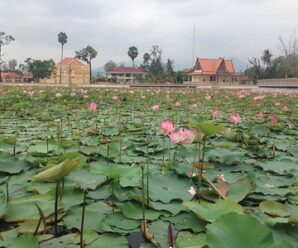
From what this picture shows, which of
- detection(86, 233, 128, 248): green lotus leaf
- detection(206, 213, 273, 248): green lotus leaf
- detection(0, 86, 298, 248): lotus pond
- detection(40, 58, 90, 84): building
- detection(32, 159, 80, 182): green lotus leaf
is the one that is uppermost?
detection(40, 58, 90, 84): building

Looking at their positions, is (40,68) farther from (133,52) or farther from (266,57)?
(266,57)

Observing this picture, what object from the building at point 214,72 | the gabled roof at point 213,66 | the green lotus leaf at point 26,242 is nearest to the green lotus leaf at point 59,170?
the green lotus leaf at point 26,242

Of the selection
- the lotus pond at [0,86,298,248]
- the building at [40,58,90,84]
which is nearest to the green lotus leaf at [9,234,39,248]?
the lotus pond at [0,86,298,248]

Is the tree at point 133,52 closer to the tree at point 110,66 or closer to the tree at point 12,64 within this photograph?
the tree at point 110,66

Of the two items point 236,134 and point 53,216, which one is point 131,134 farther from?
point 53,216

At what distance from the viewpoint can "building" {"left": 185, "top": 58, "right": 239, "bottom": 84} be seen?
45.6 m

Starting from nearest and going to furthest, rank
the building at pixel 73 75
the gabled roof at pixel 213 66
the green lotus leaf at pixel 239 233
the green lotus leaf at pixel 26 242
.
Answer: the green lotus leaf at pixel 239 233 → the green lotus leaf at pixel 26 242 → the building at pixel 73 75 → the gabled roof at pixel 213 66

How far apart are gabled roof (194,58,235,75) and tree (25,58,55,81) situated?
56.7ft

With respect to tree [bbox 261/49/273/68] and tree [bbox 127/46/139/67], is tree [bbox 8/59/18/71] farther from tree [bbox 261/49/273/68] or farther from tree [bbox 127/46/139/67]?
tree [bbox 261/49/273/68]

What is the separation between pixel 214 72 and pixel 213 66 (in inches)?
49.7

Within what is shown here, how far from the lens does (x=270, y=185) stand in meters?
1.60

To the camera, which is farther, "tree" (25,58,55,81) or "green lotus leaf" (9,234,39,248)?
"tree" (25,58,55,81)

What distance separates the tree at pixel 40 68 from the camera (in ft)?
157

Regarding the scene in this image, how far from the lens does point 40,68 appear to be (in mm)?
47750
